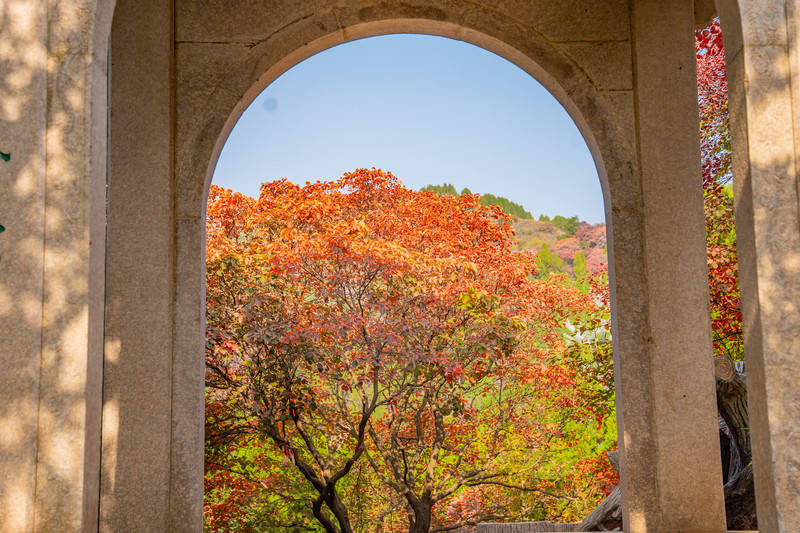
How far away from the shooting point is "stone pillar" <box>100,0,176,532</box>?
14.9 ft

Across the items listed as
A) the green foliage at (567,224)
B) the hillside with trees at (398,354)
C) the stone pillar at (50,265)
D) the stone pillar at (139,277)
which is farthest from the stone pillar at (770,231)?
the green foliage at (567,224)

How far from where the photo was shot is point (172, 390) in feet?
15.5

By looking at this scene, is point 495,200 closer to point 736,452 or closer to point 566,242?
point 566,242

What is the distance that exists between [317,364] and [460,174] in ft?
27.8

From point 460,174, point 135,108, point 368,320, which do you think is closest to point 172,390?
point 135,108

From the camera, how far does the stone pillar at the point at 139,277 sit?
4555 mm

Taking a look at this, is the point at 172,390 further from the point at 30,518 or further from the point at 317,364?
the point at 317,364

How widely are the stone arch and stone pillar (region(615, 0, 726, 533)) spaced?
0.05 feet

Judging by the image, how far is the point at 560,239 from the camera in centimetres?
1694

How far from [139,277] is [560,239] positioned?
1338cm

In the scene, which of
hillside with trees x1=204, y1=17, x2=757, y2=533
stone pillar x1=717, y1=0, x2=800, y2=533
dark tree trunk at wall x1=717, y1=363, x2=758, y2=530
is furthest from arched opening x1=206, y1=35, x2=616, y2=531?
stone pillar x1=717, y1=0, x2=800, y2=533

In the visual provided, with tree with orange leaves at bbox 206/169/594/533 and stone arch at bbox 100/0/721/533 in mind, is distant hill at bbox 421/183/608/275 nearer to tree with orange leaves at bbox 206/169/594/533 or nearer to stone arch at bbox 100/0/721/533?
tree with orange leaves at bbox 206/169/594/533

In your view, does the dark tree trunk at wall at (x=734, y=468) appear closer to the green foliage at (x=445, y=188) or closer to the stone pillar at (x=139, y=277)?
the stone pillar at (x=139, y=277)

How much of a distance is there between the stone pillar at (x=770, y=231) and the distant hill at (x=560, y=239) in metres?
13.1
